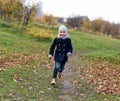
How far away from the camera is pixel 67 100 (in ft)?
31.8

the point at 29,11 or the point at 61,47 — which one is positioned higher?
the point at 29,11

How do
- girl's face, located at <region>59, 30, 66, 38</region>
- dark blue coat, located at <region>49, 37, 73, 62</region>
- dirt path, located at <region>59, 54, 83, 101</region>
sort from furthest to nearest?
dark blue coat, located at <region>49, 37, 73, 62</region> < girl's face, located at <region>59, 30, 66, 38</region> < dirt path, located at <region>59, 54, 83, 101</region>

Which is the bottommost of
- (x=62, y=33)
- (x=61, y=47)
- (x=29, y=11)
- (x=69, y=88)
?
(x=69, y=88)

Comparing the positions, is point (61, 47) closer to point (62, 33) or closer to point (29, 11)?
point (62, 33)

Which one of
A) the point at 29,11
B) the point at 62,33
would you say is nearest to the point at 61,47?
the point at 62,33

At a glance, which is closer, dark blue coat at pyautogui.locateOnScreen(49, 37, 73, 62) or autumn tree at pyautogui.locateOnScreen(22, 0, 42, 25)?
dark blue coat at pyautogui.locateOnScreen(49, 37, 73, 62)

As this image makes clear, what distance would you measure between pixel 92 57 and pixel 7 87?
15.4 metres

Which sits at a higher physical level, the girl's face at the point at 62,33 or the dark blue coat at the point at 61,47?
the girl's face at the point at 62,33

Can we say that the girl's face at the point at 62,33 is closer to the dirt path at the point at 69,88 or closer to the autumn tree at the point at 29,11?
the dirt path at the point at 69,88

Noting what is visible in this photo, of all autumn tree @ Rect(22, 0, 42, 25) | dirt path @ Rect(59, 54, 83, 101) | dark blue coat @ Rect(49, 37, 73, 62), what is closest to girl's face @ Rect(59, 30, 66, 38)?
dark blue coat @ Rect(49, 37, 73, 62)

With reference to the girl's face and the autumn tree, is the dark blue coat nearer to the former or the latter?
the girl's face

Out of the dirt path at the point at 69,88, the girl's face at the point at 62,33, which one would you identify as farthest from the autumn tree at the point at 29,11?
the girl's face at the point at 62,33

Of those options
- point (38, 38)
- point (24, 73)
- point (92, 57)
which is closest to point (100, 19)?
point (38, 38)

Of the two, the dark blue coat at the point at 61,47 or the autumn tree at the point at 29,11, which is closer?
the dark blue coat at the point at 61,47
